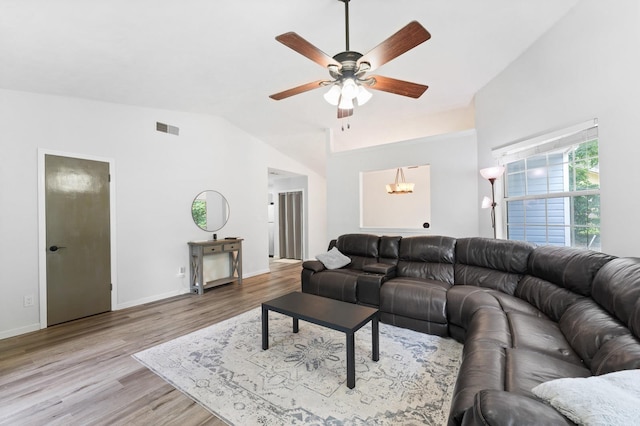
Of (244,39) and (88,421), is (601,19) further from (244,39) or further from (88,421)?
(88,421)

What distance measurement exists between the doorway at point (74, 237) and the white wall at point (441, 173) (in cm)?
370

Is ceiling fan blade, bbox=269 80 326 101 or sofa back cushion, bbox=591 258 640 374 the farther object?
ceiling fan blade, bbox=269 80 326 101

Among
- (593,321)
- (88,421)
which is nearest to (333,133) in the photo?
(593,321)

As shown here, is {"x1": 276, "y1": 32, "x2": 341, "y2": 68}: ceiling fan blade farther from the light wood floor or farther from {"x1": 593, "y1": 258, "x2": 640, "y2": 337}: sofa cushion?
the light wood floor

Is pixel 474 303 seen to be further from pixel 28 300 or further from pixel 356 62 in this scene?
pixel 28 300

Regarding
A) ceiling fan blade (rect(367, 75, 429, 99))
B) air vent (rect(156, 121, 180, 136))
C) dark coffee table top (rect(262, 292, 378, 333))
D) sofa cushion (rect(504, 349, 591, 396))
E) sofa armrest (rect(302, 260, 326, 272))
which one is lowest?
dark coffee table top (rect(262, 292, 378, 333))

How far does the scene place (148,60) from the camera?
2.85 metres

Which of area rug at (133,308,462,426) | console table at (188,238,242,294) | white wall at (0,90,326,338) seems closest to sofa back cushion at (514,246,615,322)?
area rug at (133,308,462,426)

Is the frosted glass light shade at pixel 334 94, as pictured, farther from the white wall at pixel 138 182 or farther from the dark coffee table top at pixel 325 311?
the white wall at pixel 138 182

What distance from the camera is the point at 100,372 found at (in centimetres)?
224

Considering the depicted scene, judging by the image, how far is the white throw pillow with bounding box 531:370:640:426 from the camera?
0.81 m

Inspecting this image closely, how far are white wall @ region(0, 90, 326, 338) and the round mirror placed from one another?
0.11 metres

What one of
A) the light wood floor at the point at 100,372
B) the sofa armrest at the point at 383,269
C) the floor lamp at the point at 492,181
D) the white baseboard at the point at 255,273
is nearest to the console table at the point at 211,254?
the white baseboard at the point at 255,273

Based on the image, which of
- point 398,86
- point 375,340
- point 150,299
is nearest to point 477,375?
point 375,340
